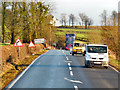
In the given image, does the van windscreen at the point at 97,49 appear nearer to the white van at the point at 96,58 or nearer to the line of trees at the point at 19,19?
the white van at the point at 96,58

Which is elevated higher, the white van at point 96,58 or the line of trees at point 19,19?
the line of trees at point 19,19

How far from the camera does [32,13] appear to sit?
4422 centimetres

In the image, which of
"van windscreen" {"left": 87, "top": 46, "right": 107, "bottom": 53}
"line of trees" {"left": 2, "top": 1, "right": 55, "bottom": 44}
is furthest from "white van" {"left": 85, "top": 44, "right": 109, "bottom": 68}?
"line of trees" {"left": 2, "top": 1, "right": 55, "bottom": 44}

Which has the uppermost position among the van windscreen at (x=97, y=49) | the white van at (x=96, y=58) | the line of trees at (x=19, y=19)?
the line of trees at (x=19, y=19)

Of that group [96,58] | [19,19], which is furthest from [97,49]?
[19,19]

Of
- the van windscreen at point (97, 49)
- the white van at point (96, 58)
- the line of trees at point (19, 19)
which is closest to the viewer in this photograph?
the white van at point (96, 58)

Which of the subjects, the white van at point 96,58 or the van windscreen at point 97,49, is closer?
the white van at point 96,58

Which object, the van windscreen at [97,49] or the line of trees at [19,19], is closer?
the van windscreen at [97,49]

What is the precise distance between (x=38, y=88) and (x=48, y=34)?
206 ft

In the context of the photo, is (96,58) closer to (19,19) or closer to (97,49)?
(97,49)

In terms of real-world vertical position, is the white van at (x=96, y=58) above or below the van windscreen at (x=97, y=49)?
below

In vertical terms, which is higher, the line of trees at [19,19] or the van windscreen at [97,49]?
the line of trees at [19,19]

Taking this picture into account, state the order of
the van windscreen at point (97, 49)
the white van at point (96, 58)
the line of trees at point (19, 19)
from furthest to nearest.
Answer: the line of trees at point (19, 19) < the van windscreen at point (97, 49) < the white van at point (96, 58)

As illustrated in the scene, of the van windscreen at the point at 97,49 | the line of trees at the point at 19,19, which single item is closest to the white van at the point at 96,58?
the van windscreen at the point at 97,49
